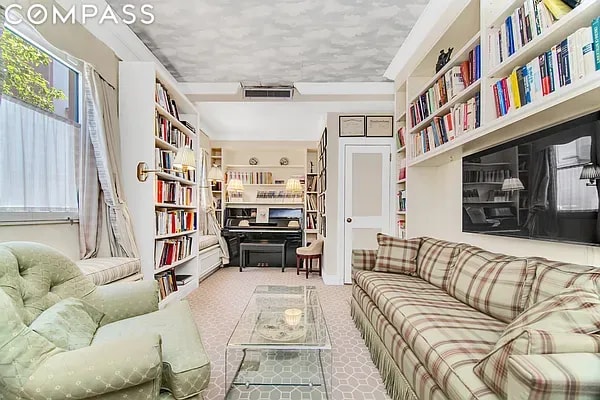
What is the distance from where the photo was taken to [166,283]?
3688mm

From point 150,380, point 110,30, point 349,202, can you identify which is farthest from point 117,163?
point 349,202

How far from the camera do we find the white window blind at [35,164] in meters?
2.16

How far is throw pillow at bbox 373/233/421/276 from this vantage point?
309 centimetres

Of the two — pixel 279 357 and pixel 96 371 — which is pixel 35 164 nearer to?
pixel 96 371

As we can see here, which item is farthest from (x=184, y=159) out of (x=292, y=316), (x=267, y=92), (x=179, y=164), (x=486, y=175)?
(x=486, y=175)

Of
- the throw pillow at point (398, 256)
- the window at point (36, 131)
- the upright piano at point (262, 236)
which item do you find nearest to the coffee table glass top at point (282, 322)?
the throw pillow at point (398, 256)

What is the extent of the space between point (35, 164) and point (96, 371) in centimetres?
186

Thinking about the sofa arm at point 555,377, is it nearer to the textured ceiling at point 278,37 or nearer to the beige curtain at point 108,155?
the textured ceiling at point 278,37

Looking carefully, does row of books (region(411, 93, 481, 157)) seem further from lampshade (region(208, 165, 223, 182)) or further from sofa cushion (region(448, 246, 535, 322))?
lampshade (region(208, 165, 223, 182))

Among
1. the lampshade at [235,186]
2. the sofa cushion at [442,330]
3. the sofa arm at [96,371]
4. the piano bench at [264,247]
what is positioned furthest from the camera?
the lampshade at [235,186]

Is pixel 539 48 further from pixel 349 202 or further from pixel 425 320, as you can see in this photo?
pixel 349 202

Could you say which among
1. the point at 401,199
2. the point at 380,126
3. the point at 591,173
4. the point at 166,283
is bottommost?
the point at 166,283

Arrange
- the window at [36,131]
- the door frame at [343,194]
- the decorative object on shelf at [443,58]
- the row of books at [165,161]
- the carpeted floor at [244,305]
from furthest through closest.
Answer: the door frame at [343,194], the row of books at [165,161], the decorative object on shelf at [443,58], the window at [36,131], the carpeted floor at [244,305]

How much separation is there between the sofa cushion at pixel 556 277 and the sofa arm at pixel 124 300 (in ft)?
6.59
